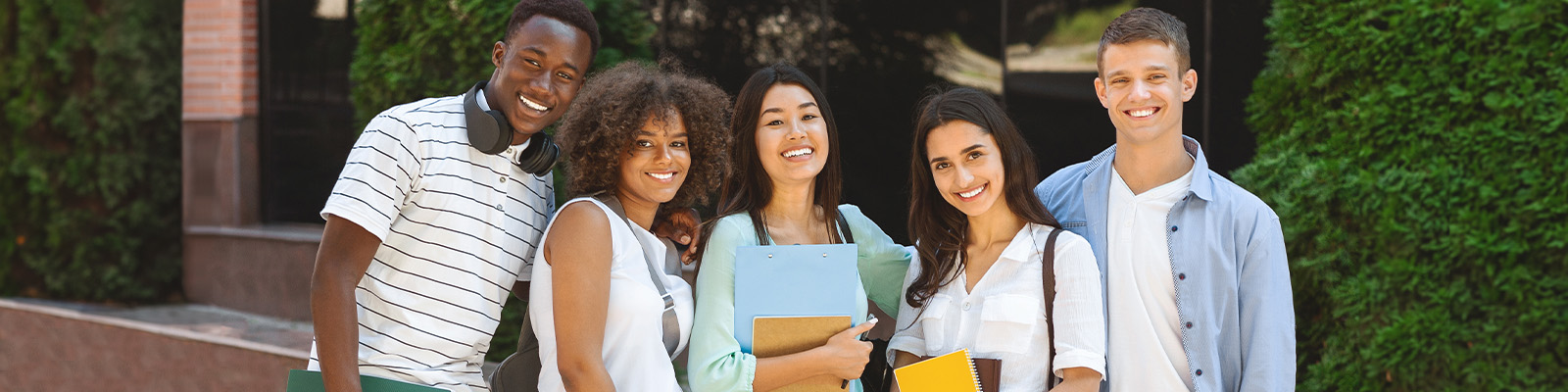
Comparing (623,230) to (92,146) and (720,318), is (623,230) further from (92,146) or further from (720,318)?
(92,146)

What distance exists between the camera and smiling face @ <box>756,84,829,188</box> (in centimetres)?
277

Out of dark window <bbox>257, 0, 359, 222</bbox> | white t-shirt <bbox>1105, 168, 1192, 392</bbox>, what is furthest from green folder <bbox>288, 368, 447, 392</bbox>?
dark window <bbox>257, 0, 359, 222</bbox>

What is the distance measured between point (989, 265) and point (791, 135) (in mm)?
555

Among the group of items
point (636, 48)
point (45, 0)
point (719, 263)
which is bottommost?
point (719, 263)

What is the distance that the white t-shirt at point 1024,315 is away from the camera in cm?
254

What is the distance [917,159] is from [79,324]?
5.84m

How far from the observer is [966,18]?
6324 mm

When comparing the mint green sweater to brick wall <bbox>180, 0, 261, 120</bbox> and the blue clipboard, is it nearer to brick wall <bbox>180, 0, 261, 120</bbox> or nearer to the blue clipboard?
the blue clipboard

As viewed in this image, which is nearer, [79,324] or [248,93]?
[79,324]

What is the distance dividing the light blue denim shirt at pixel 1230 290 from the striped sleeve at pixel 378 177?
1617 millimetres

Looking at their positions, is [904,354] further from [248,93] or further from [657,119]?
[248,93]

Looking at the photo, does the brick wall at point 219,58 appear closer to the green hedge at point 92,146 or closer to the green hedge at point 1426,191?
the green hedge at point 92,146

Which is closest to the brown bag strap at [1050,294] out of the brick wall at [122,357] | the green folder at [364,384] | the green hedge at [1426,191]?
the green folder at [364,384]

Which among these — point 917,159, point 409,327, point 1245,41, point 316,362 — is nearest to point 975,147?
point 917,159
